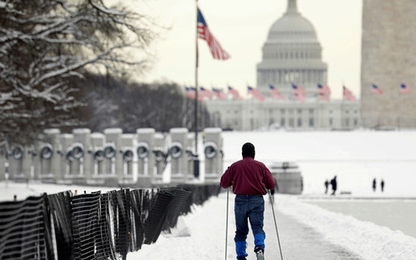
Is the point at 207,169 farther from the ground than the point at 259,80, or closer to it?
closer to it

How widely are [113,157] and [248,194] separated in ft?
140

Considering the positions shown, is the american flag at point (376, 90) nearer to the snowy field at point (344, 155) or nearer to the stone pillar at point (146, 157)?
the snowy field at point (344, 155)

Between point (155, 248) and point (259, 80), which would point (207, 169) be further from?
point (259, 80)

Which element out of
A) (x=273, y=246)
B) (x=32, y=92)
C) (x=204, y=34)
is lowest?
(x=273, y=246)

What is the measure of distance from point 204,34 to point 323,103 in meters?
132

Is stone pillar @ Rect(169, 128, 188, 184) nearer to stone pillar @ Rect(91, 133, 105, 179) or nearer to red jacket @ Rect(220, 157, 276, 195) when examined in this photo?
stone pillar @ Rect(91, 133, 105, 179)

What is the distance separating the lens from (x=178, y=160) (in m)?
55.4

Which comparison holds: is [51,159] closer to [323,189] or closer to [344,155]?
[323,189]

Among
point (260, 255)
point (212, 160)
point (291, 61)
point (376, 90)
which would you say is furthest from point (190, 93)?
point (260, 255)

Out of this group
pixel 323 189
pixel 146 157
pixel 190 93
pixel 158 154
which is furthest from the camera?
pixel 190 93

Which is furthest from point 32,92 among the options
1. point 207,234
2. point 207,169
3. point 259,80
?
point 259,80

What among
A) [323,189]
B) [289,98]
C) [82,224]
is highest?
[289,98]

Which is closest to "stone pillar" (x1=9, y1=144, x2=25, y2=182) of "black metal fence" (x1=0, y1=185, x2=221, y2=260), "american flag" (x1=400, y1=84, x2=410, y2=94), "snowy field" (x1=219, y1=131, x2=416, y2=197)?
"snowy field" (x1=219, y1=131, x2=416, y2=197)

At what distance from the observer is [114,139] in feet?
187
